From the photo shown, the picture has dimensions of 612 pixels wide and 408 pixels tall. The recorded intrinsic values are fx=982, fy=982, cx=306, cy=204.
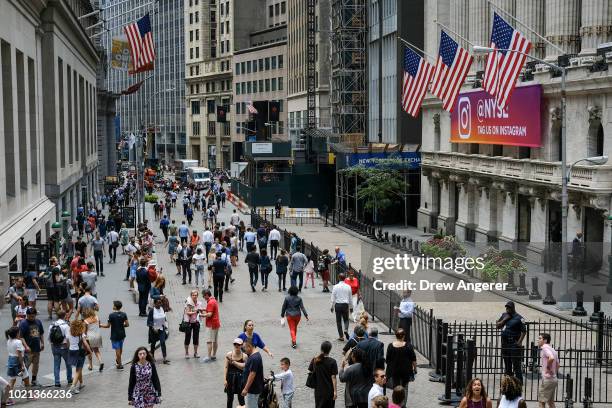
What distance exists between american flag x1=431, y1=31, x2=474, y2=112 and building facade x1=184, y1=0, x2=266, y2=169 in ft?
326

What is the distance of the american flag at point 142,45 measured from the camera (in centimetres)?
4900

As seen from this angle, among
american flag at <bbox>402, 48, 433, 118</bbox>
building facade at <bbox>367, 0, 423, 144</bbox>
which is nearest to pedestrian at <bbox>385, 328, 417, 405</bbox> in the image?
american flag at <bbox>402, 48, 433, 118</bbox>

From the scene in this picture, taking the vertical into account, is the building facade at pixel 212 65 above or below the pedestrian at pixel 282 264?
above

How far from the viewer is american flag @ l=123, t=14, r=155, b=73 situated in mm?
49000

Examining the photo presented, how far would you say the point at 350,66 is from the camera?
7019 cm

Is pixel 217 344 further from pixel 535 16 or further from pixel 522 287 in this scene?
pixel 535 16

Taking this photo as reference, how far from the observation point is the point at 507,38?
106 ft

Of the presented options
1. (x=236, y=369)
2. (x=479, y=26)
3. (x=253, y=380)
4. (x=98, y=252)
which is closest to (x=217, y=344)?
A: (x=236, y=369)

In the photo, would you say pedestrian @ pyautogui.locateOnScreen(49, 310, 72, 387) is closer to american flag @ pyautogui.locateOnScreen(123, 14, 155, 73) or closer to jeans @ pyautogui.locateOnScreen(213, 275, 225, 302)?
jeans @ pyautogui.locateOnScreen(213, 275, 225, 302)

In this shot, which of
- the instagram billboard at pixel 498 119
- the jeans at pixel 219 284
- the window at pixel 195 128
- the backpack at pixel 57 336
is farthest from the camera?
the window at pixel 195 128

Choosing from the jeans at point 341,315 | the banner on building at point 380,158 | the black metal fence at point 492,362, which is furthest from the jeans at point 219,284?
the banner on building at point 380,158

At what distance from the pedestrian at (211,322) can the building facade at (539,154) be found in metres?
14.6

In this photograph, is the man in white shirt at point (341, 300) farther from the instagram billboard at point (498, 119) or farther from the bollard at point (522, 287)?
the instagram billboard at point (498, 119)

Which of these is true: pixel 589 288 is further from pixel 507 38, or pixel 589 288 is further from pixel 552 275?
pixel 507 38
